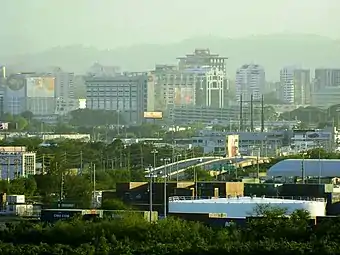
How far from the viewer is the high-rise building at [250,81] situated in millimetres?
91500

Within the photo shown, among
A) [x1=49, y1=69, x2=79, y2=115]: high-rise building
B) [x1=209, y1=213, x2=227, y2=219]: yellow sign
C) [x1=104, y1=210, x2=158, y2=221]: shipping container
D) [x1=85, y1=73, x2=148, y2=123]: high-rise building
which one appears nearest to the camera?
[x1=104, y1=210, x2=158, y2=221]: shipping container

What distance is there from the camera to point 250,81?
309 ft

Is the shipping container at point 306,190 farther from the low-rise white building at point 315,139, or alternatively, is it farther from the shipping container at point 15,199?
the low-rise white building at point 315,139

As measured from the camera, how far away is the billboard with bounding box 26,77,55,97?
78.6 m

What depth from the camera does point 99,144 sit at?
39906mm

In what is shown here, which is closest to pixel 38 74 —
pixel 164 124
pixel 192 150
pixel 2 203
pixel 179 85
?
pixel 179 85

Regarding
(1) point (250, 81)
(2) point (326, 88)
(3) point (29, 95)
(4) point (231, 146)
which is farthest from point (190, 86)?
(4) point (231, 146)

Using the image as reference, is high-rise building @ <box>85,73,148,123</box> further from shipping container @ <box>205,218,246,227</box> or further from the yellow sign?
shipping container @ <box>205,218,246,227</box>

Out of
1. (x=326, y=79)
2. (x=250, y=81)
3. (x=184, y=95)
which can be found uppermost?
(x=326, y=79)

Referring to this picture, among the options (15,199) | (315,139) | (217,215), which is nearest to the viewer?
(217,215)

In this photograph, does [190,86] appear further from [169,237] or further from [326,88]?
[169,237]

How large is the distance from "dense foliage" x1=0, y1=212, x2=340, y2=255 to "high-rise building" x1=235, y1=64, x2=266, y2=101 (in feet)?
245

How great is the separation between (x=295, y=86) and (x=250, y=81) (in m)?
3.00

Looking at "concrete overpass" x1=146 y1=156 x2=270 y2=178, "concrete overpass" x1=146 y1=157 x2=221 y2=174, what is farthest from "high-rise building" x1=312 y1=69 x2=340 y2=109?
"concrete overpass" x1=146 y1=157 x2=221 y2=174
